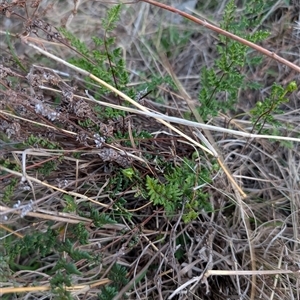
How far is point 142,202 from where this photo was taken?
1669 millimetres

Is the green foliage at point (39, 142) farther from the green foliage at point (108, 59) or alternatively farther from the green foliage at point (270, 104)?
the green foliage at point (270, 104)

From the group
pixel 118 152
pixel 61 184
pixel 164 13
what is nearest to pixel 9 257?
pixel 61 184

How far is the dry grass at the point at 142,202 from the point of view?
1.43 metres

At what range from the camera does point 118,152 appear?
57.7 inches

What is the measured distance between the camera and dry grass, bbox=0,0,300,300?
4.70 feet

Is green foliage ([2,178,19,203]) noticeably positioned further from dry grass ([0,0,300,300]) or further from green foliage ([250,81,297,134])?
green foliage ([250,81,297,134])

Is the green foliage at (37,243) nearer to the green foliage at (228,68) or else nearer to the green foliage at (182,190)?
the green foliage at (182,190)

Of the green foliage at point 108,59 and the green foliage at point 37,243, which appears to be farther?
the green foliage at point 108,59

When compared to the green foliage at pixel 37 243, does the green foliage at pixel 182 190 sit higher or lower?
higher

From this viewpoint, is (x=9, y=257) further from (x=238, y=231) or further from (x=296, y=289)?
(x=296, y=289)

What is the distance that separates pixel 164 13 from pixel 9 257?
1.52 metres

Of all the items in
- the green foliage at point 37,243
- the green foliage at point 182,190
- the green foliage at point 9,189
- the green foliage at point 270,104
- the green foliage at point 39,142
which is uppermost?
the green foliage at point 270,104

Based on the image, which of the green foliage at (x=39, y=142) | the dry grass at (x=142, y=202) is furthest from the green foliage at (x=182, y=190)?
the green foliage at (x=39, y=142)

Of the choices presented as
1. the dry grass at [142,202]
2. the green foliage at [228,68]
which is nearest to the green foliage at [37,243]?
the dry grass at [142,202]
